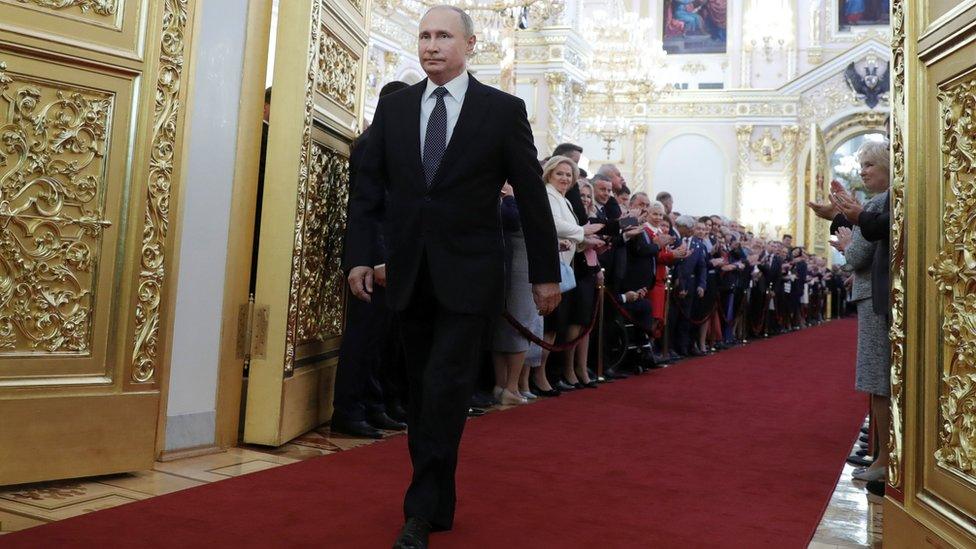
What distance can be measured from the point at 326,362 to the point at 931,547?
112 inches

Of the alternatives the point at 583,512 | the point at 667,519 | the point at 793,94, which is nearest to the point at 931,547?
the point at 667,519

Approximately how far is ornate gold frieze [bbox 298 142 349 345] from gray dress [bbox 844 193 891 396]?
2288 mm

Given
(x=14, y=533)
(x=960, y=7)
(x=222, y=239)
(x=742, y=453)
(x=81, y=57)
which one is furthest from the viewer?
(x=742, y=453)

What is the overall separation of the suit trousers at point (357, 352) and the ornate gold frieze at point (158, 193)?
1027mm

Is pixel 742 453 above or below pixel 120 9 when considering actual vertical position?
below

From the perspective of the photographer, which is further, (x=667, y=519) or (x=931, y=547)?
(x=667, y=519)

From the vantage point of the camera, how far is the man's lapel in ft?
8.16

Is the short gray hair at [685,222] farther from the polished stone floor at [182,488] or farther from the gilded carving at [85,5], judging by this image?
the gilded carving at [85,5]

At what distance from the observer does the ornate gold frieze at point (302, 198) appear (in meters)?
3.68

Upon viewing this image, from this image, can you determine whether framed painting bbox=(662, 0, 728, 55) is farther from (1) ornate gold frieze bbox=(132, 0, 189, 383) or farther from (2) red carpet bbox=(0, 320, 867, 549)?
(1) ornate gold frieze bbox=(132, 0, 189, 383)

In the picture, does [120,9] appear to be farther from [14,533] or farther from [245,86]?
[14,533]

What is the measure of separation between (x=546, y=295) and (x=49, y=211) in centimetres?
168

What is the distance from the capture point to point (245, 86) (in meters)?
3.57

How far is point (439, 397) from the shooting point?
2430 mm
